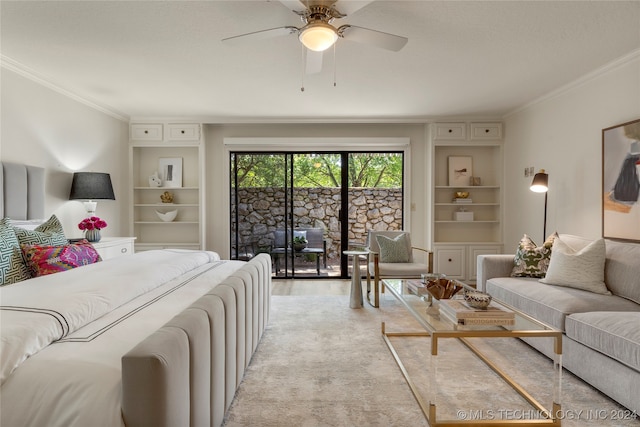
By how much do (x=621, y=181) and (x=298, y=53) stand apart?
9.92 ft

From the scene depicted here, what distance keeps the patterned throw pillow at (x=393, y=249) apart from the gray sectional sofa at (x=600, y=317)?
1.34 meters

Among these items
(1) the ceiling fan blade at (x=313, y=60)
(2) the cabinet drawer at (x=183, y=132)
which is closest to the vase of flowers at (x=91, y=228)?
(2) the cabinet drawer at (x=183, y=132)

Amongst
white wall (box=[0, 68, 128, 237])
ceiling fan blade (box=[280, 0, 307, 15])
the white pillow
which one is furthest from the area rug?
white wall (box=[0, 68, 128, 237])

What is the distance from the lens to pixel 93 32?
2.63 metres

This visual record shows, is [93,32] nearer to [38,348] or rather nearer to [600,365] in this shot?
[38,348]

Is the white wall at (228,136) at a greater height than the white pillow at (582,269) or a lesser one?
greater

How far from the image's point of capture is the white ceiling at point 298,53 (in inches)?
92.9

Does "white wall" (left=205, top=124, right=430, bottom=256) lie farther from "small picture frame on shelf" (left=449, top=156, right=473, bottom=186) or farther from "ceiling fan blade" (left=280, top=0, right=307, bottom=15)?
"ceiling fan blade" (left=280, top=0, right=307, bottom=15)

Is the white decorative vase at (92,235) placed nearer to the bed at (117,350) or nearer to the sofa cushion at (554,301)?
the bed at (117,350)

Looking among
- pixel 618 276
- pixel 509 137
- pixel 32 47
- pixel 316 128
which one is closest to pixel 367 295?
pixel 618 276

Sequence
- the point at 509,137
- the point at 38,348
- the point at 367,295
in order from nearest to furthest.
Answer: the point at 38,348 < the point at 367,295 < the point at 509,137

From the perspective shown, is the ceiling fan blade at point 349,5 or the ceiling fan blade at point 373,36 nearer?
the ceiling fan blade at point 349,5

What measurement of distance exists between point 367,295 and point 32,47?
3920mm

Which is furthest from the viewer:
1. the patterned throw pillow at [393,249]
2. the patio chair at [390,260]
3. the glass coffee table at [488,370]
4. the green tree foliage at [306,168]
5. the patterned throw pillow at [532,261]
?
the green tree foliage at [306,168]
